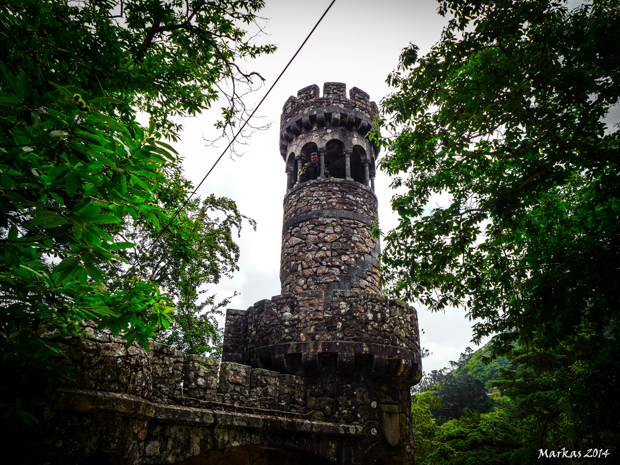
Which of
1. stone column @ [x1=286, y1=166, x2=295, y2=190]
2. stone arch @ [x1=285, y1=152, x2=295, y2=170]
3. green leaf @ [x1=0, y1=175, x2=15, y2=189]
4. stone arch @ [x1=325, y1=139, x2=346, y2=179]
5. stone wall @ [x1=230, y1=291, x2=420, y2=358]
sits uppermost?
stone arch @ [x1=325, y1=139, x2=346, y2=179]

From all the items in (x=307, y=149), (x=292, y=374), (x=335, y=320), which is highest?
(x=307, y=149)

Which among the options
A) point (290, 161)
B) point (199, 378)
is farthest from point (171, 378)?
point (290, 161)

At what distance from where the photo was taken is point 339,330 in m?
6.77

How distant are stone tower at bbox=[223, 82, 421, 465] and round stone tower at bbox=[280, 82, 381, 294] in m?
0.03

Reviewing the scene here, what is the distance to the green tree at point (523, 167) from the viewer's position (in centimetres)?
483

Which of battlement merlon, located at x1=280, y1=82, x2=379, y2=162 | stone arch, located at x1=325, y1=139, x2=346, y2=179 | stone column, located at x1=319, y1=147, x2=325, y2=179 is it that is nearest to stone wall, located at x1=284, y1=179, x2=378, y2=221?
stone column, located at x1=319, y1=147, x2=325, y2=179

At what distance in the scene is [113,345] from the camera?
13.0 ft

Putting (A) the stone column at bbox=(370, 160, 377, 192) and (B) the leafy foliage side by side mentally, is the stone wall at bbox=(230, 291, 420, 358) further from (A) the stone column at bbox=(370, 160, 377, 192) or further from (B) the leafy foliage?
(B) the leafy foliage

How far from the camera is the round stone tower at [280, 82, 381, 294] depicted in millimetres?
8969

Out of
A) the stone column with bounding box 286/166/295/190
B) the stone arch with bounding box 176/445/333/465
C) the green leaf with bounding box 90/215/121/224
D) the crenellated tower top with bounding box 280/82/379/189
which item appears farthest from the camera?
the stone column with bounding box 286/166/295/190

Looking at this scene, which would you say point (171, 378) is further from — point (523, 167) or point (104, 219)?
point (523, 167)

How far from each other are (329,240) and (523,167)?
15.1 ft

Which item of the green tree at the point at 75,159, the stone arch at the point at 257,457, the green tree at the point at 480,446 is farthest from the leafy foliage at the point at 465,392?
the green tree at the point at 75,159

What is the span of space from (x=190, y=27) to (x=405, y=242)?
4892 millimetres
